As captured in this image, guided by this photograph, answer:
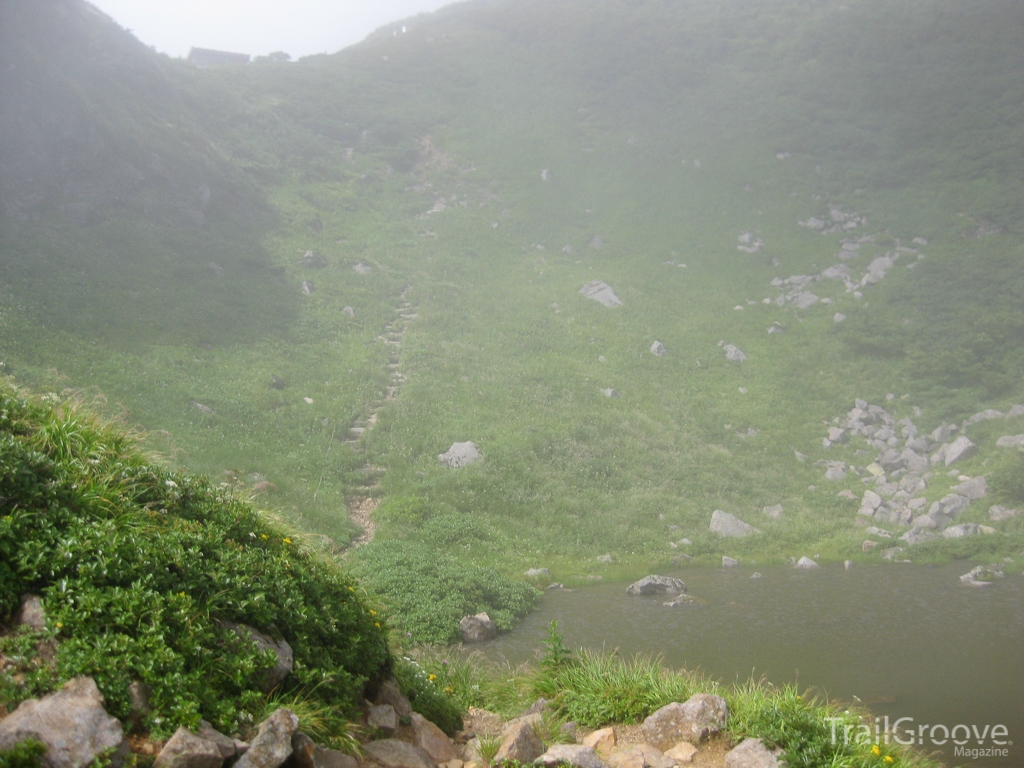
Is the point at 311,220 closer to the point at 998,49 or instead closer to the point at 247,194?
the point at 247,194

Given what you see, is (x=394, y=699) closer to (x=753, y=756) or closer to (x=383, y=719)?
(x=383, y=719)

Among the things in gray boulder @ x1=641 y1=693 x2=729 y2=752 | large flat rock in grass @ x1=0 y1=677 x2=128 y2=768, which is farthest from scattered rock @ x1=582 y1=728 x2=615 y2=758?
large flat rock in grass @ x1=0 y1=677 x2=128 y2=768

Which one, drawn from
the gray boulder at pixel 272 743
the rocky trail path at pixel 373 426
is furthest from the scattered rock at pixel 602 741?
the rocky trail path at pixel 373 426

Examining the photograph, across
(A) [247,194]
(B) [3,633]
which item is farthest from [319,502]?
(A) [247,194]

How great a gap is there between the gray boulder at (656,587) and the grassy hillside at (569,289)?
2.86m

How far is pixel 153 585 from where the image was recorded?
6.59m

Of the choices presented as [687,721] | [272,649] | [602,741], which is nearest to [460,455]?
[602,741]

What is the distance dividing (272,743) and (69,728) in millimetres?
1584

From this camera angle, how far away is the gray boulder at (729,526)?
28.9m

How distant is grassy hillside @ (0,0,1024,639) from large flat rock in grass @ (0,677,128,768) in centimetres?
1290

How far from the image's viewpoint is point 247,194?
51.5m

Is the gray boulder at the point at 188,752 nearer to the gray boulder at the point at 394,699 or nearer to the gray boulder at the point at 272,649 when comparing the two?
the gray boulder at the point at 272,649

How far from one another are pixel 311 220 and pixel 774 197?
137ft

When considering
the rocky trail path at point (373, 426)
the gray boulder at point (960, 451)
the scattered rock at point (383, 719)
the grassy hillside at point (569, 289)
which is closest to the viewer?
the scattered rock at point (383, 719)
